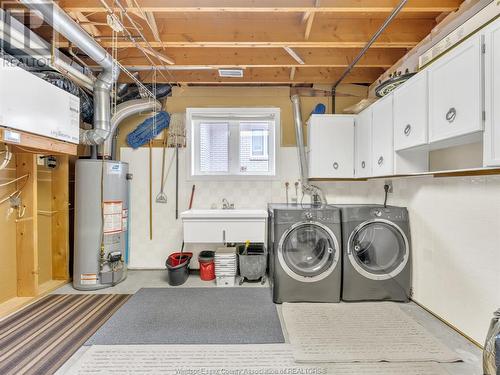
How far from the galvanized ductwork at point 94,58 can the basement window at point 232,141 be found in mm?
1039

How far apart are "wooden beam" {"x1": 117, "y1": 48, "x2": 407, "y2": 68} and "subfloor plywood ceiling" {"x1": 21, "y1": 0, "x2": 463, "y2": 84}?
0.01 meters

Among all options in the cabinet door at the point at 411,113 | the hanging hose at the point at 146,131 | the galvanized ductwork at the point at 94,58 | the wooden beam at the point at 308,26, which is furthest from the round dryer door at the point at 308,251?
the galvanized ductwork at the point at 94,58

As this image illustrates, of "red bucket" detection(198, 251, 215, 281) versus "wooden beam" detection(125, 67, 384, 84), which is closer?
"red bucket" detection(198, 251, 215, 281)

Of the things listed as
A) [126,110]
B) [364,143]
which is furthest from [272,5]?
[126,110]

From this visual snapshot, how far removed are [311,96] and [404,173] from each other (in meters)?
1.87

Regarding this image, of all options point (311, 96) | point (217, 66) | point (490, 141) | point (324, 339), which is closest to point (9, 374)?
point (324, 339)

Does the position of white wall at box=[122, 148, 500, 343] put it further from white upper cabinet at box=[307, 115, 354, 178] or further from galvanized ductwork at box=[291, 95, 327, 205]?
white upper cabinet at box=[307, 115, 354, 178]

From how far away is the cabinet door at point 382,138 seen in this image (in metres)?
2.39

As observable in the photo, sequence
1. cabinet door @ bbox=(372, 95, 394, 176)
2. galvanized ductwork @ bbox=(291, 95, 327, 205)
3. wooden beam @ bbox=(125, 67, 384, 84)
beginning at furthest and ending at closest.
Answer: galvanized ductwork @ bbox=(291, 95, 327, 205)
wooden beam @ bbox=(125, 67, 384, 84)
cabinet door @ bbox=(372, 95, 394, 176)

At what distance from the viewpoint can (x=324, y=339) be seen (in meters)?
1.94

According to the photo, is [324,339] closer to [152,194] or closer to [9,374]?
[9,374]

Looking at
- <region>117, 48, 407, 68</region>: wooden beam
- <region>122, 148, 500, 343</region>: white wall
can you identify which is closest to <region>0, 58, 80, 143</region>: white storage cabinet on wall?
<region>117, 48, 407, 68</region>: wooden beam

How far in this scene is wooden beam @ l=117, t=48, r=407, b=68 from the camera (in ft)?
9.39

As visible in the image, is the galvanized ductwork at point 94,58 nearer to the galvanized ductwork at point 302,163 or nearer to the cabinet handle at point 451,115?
the galvanized ductwork at point 302,163
